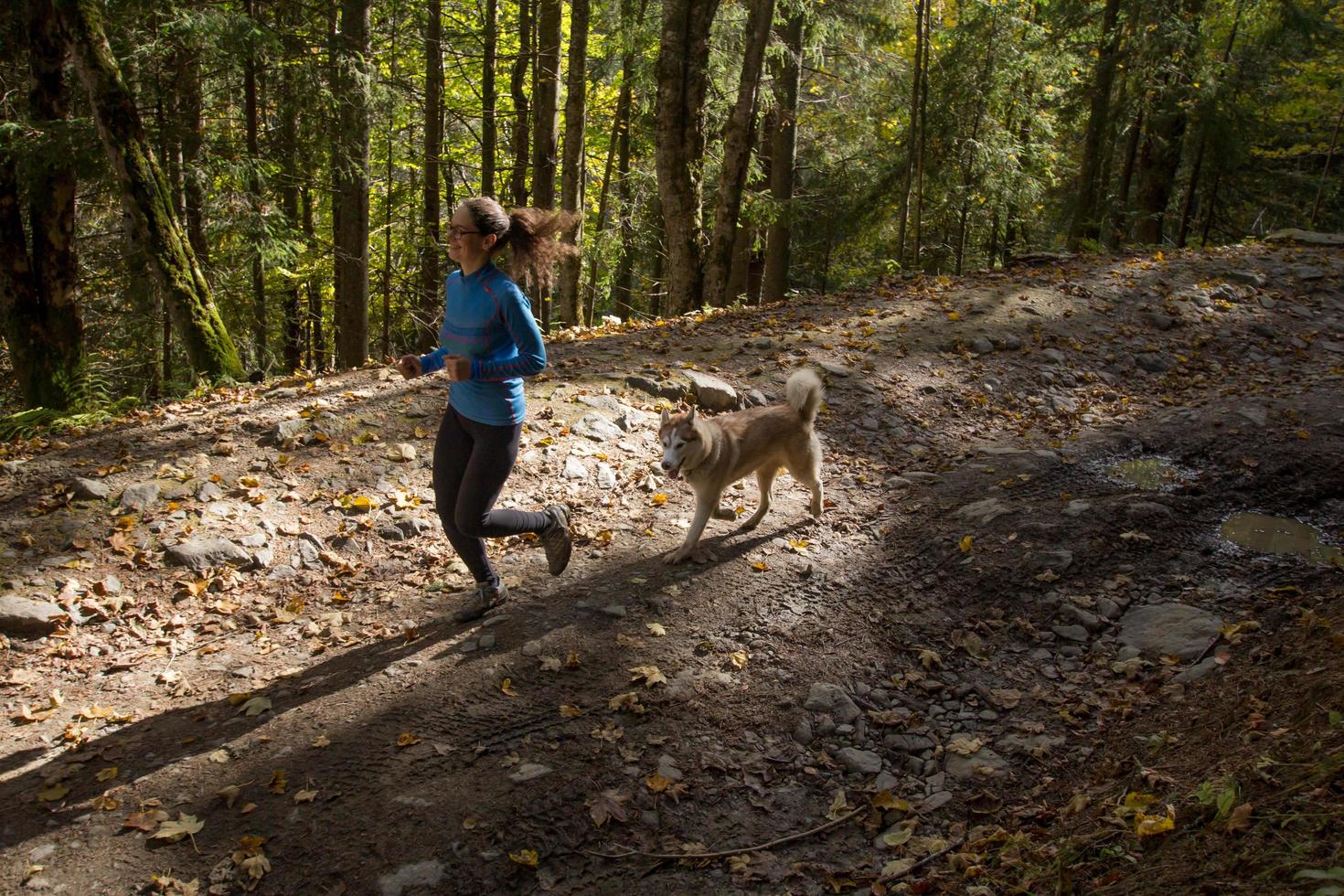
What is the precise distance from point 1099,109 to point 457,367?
19.3m

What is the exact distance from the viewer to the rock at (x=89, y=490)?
20.5 ft

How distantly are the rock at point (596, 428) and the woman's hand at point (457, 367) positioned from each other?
3344mm

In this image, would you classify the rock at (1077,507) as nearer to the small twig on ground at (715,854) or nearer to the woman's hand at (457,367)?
the small twig on ground at (715,854)

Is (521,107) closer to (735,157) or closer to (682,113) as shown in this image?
(735,157)

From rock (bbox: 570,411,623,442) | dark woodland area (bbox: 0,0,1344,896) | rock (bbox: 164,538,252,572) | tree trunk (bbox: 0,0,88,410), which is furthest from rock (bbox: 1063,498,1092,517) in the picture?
tree trunk (bbox: 0,0,88,410)

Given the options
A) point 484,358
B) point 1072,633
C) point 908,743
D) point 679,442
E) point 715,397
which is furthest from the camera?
point 715,397

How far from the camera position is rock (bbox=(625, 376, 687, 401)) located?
883cm

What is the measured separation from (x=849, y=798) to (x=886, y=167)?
1824cm

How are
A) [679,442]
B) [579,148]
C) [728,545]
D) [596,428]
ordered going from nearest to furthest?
[679,442], [728,545], [596,428], [579,148]

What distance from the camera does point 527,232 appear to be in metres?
5.05

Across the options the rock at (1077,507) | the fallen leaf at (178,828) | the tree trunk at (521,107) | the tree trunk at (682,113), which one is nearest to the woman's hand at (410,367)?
the fallen leaf at (178,828)

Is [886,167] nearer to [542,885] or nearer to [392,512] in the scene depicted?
[392,512]

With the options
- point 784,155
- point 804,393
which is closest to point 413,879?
point 804,393

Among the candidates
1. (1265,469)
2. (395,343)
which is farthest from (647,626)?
(395,343)
